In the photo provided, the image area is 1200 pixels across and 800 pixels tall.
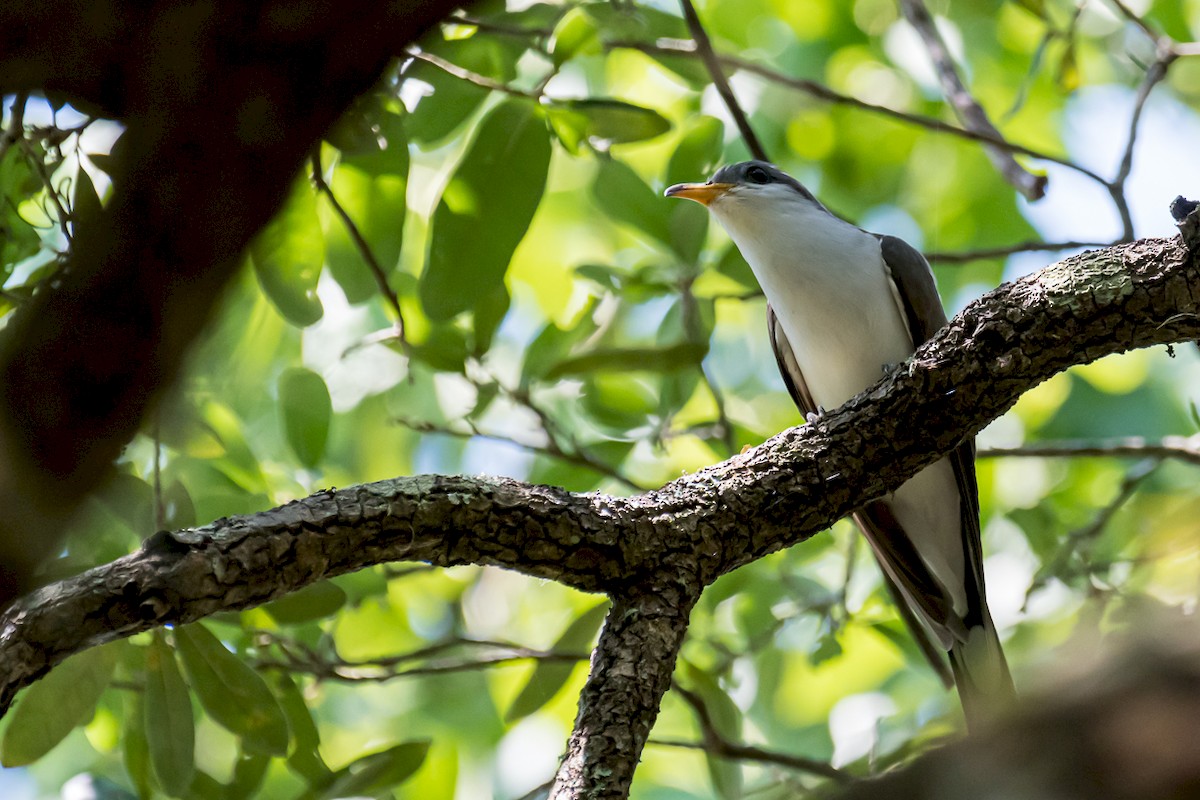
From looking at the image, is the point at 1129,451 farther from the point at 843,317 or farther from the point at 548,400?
the point at 548,400

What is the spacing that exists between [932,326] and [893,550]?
96cm

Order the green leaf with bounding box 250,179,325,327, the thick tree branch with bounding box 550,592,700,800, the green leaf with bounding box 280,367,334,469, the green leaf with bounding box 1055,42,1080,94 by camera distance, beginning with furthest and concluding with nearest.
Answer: the green leaf with bounding box 1055,42,1080,94 < the green leaf with bounding box 280,367,334,469 < the green leaf with bounding box 250,179,325,327 < the thick tree branch with bounding box 550,592,700,800

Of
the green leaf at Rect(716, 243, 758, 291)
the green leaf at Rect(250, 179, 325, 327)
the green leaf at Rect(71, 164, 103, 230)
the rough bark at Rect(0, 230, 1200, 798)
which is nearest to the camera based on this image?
the rough bark at Rect(0, 230, 1200, 798)

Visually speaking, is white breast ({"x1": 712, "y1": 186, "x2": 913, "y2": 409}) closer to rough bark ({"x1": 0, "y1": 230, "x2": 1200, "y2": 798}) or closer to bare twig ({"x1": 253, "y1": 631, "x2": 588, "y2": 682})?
rough bark ({"x1": 0, "y1": 230, "x2": 1200, "y2": 798})

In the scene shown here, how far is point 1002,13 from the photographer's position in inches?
293

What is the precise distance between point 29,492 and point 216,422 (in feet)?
9.57

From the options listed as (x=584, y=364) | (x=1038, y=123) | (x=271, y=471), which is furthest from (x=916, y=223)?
(x=271, y=471)

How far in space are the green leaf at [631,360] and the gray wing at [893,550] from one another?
2.93ft

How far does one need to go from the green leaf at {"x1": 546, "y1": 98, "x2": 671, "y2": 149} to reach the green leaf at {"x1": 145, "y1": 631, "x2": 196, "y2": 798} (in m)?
2.07

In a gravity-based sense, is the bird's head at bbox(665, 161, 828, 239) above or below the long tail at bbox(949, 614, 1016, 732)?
above

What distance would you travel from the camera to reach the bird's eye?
5.30m

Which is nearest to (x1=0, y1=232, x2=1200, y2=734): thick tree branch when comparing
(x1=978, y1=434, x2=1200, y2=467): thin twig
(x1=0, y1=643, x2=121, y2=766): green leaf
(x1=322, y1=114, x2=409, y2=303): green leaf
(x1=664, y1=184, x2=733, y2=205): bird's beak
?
(x1=0, y1=643, x2=121, y2=766): green leaf

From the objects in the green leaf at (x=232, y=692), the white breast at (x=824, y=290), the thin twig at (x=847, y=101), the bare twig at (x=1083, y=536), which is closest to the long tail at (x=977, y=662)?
the bare twig at (x=1083, y=536)

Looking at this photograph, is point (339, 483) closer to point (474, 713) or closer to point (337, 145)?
point (474, 713)
